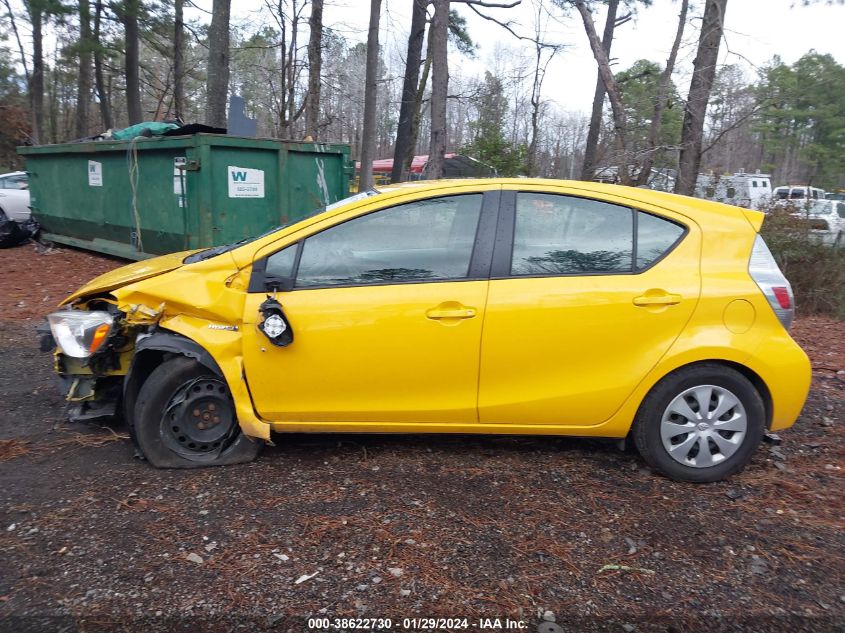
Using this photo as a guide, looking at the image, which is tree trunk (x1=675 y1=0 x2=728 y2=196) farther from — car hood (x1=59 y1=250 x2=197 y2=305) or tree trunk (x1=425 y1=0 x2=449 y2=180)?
car hood (x1=59 y1=250 x2=197 y2=305)

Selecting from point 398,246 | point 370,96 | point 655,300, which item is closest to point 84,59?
point 370,96

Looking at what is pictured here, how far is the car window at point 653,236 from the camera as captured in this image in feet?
11.5

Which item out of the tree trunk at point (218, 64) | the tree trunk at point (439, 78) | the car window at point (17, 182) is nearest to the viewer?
the tree trunk at point (439, 78)

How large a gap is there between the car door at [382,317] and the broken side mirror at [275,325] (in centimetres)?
4

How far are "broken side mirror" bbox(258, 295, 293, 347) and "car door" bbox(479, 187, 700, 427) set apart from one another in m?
1.08

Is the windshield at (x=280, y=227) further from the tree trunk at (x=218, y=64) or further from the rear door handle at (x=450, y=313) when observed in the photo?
the tree trunk at (x=218, y=64)

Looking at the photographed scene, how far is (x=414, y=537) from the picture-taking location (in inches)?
120

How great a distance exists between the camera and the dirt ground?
2.57 metres

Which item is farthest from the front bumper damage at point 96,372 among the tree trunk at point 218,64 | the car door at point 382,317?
the tree trunk at point 218,64

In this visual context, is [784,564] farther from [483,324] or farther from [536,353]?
[483,324]

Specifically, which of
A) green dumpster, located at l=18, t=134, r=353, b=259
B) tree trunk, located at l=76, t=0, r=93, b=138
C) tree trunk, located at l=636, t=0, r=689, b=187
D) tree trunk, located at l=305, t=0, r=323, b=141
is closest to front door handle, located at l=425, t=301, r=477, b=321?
green dumpster, located at l=18, t=134, r=353, b=259

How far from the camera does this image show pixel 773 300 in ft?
11.4

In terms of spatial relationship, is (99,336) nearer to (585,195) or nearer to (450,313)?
(450,313)

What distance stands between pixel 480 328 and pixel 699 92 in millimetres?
8692
